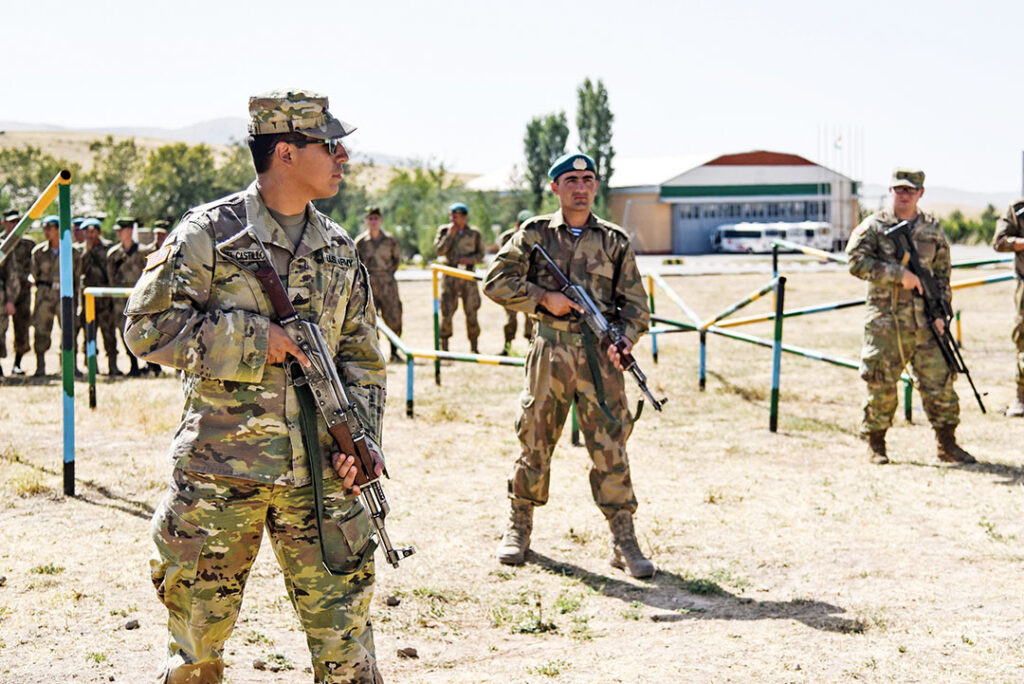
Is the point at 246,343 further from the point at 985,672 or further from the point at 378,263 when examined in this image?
the point at 378,263

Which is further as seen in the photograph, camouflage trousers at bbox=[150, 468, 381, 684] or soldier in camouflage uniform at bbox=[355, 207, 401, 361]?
soldier in camouflage uniform at bbox=[355, 207, 401, 361]

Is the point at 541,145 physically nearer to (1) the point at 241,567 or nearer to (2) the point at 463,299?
(2) the point at 463,299

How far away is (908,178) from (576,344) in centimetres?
336

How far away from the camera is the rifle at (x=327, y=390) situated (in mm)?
3184

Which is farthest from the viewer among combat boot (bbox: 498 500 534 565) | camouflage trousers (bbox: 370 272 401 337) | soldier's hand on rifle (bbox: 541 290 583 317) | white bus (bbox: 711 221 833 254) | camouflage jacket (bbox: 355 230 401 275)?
white bus (bbox: 711 221 833 254)

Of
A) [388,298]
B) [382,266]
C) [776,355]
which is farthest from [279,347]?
[382,266]

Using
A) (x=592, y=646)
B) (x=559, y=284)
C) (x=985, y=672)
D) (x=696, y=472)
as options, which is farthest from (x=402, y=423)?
(x=985, y=672)

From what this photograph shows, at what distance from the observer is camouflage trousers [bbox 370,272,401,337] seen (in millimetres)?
14180

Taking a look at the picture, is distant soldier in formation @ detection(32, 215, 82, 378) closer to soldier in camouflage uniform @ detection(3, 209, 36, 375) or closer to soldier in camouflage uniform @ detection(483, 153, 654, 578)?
soldier in camouflage uniform @ detection(3, 209, 36, 375)

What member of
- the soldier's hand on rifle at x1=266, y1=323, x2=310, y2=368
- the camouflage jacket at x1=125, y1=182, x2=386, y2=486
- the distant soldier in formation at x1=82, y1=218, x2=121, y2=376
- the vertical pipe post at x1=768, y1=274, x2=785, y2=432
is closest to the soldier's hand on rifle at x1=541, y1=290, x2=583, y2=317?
the camouflage jacket at x1=125, y1=182, x2=386, y2=486

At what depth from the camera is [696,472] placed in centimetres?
804

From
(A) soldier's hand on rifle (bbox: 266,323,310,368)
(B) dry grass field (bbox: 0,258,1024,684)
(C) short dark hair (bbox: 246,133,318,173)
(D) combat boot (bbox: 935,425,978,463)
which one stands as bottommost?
(B) dry grass field (bbox: 0,258,1024,684)

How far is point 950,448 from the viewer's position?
8.15m

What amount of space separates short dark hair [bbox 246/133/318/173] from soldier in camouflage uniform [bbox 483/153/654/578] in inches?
101
